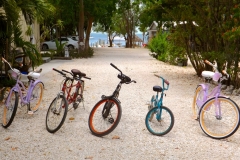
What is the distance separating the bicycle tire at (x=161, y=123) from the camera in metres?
5.39

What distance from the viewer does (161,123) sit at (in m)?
Result: 5.61

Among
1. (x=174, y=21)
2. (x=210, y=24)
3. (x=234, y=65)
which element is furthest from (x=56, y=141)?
(x=174, y=21)

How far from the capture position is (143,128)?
5.77 meters

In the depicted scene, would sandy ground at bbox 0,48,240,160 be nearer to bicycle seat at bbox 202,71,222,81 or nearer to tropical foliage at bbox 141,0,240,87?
bicycle seat at bbox 202,71,222,81

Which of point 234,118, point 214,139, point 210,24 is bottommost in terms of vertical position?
point 214,139

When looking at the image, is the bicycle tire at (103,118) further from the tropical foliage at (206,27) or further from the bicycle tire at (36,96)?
the tropical foliage at (206,27)

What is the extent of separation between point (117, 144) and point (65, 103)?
107cm

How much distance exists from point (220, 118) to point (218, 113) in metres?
0.08

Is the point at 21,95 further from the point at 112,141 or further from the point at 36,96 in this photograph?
the point at 112,141

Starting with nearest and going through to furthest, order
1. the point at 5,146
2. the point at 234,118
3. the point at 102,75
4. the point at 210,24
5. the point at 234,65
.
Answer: the point at 5,146 → the point at 234,118 → the point at 234,65 → the point at 210,24 → the point at 102,75

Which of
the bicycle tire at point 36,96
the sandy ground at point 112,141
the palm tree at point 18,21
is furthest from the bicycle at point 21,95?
the palm tree at point 18,21

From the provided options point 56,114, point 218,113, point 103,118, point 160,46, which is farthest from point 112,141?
point 160,46

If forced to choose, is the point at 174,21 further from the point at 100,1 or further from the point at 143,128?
the point at 100,1

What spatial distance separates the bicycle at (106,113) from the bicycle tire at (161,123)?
586mm
